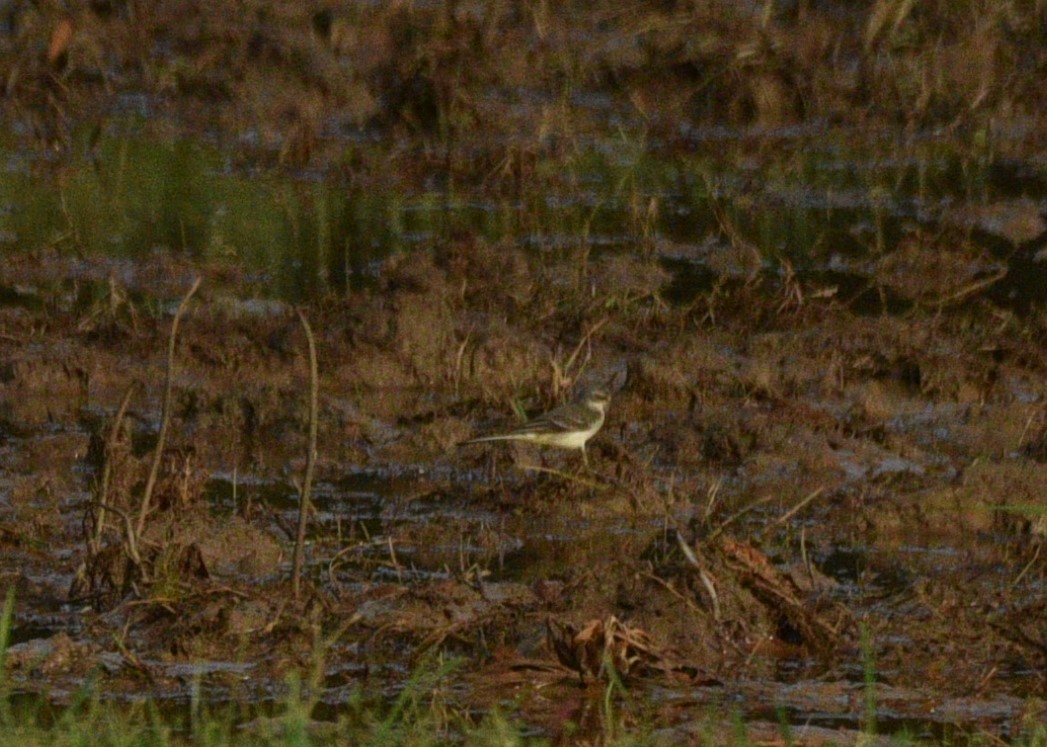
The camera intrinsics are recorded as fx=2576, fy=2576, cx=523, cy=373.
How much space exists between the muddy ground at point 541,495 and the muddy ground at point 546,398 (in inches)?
0.7

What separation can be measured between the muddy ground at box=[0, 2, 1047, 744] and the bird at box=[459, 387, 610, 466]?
0.13 metres

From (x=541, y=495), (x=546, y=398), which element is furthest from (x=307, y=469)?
(x=546, y=398)

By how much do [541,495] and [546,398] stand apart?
0.85 m

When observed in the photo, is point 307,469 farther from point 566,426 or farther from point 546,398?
point 546,398

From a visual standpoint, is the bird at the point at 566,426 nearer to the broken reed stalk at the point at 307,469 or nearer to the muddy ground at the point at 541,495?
the muddy ground at the point at 541,495

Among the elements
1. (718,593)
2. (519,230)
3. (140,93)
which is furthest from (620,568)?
(140,93)

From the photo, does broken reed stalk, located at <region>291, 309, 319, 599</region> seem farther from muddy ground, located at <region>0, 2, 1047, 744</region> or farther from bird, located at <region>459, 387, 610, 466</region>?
bird, located at <region>459, 387, 610, 466</region>

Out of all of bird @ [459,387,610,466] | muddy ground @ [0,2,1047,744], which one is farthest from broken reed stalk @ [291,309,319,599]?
bird @ [459,387,610,466]

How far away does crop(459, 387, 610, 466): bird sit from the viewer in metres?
8.76

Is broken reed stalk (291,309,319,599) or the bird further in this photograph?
the bird

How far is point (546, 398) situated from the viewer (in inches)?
374

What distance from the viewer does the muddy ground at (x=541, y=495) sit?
23.2 ft

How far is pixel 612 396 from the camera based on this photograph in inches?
388

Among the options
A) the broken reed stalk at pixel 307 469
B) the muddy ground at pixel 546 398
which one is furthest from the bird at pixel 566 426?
the broken reed stalk at pixel 307 469
